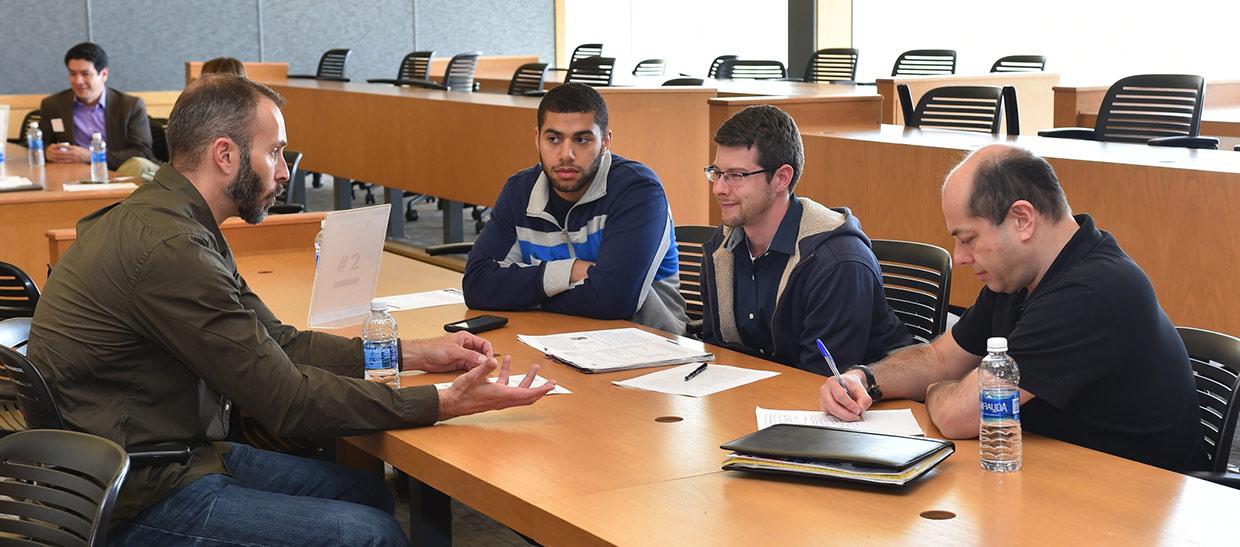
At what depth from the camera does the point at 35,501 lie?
1.92 meters

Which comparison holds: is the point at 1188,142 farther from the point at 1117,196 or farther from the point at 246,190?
the point at 246,190

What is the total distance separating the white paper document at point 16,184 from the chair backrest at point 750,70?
5343mm

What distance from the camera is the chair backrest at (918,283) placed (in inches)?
124

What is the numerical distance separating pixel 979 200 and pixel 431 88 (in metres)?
6.64

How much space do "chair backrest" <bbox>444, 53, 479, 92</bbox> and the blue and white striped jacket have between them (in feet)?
21.3

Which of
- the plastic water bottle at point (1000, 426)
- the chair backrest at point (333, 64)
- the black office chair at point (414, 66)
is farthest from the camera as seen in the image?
the chair backrest at point (333, 64)

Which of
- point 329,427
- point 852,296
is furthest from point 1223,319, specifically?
point 329,427

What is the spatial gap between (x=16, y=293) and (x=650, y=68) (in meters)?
7.00

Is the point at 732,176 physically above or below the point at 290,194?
above

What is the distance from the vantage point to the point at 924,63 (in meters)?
8.80

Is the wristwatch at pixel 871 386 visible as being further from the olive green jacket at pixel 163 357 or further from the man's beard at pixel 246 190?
the man's beard at pixel 246 190

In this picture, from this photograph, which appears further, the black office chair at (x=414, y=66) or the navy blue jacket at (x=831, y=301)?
the black office chair at (x=414, y=66)

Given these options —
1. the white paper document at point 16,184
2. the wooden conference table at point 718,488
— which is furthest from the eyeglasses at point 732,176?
the white paper document at point 16,184

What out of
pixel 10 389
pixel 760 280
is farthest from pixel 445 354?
pixel 10 389
